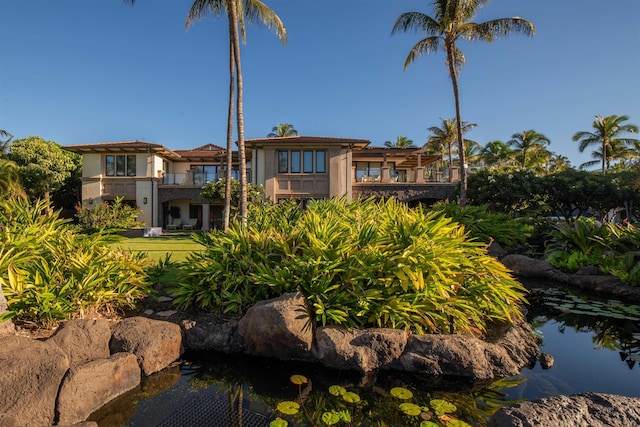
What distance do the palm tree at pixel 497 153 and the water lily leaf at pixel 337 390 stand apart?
3966 centimetres

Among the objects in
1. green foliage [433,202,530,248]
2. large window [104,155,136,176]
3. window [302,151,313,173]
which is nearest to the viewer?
green foliage [433,202,530,248]

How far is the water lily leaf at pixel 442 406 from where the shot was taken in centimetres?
334

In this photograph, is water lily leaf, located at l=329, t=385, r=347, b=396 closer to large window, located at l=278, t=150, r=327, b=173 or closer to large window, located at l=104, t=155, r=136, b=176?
large window, located at l=278, t=150, r=327, b=173

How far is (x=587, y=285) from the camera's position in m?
8.81

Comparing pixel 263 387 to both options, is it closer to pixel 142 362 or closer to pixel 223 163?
pixel 142 362

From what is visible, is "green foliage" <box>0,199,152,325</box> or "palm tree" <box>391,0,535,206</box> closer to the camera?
"green foliage" <box>0,199,152,325</box>

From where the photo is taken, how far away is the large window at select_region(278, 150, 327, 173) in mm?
22203

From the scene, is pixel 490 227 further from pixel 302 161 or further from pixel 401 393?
pixel 302 161

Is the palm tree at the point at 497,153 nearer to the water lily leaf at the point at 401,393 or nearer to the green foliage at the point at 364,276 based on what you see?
the green foliage at the point at 364,276

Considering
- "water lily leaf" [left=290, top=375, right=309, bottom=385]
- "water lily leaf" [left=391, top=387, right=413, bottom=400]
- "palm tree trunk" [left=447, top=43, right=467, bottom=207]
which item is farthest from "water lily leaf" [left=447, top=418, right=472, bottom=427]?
"palm tree trunk" [left=447, top=43, right=467, bottom=207]

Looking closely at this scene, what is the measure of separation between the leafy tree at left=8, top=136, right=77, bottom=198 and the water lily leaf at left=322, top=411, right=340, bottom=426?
27252mm

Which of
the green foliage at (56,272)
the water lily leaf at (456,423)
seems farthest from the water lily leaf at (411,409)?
the green foliage at (56,272)

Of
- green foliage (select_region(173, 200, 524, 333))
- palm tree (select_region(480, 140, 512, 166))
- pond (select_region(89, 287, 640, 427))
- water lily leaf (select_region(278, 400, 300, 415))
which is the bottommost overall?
pond (select_region(89, 287, 640, 427))

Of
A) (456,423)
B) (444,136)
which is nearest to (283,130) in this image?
(444,136)
